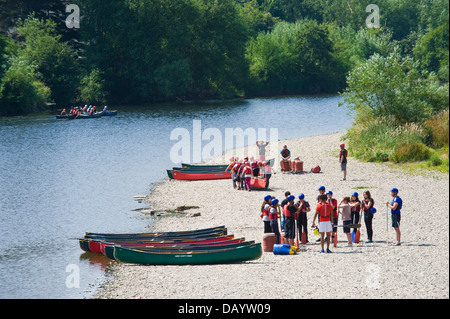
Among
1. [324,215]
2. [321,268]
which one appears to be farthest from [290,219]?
[321,268]

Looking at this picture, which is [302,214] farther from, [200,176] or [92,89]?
[92,89]

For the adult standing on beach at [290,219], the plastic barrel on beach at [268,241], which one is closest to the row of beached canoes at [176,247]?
the plastic barrel on beach at [268,241]

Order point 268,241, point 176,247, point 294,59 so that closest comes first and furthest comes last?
point 268,241
point 176,247
point 294,59

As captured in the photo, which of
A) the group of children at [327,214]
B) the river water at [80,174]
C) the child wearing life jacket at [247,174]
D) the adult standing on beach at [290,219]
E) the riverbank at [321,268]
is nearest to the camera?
the riverbank at [321,268]

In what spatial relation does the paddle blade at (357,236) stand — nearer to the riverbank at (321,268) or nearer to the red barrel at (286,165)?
the riverbank at (321,268)

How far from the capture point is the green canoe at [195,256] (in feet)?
67.7

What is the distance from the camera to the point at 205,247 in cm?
2138

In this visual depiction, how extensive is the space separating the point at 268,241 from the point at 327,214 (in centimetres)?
245

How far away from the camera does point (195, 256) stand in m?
20.9

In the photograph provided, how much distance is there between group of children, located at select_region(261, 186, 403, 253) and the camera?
66.4ft

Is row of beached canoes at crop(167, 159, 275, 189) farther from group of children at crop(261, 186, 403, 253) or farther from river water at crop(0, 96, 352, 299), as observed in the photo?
group of children at crop(261, 186, 403, 253)

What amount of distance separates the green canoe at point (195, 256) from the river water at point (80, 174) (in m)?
1.36
